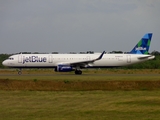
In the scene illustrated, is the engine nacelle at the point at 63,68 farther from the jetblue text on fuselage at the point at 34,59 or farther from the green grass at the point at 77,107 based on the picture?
the green grass at the point at 77,107

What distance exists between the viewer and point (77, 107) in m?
23.5

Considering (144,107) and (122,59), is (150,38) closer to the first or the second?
(122,59)

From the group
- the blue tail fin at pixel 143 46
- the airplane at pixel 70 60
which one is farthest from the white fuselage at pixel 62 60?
the blue tail fin at pixel 143 46

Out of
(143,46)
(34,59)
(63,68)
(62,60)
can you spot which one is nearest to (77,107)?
(63,68)

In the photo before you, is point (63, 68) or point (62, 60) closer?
point (63, 68)

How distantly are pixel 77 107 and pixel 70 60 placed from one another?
129 feet

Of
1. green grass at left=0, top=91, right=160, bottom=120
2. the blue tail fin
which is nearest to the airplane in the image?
the blue tail fin

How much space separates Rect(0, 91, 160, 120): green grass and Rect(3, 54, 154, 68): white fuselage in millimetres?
30447

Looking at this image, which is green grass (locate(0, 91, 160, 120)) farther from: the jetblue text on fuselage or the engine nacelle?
the jetblue text on fuselage

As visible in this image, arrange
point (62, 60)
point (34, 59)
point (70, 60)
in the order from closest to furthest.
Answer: point (34, 59) < point (62, 60) < point (70, 60)

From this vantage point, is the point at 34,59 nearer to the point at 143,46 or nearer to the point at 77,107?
the point at 143,46

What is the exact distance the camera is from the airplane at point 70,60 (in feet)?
198

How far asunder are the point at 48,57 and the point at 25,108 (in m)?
38.1

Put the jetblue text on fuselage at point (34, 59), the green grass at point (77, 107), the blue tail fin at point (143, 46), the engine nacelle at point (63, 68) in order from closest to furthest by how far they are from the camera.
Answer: the green grass at point (77, 107) < the engine nacelle at point (63, 68) < the jetblue text on fuselage at point (34, 59) < the blue tail fin at point (143, 46)
